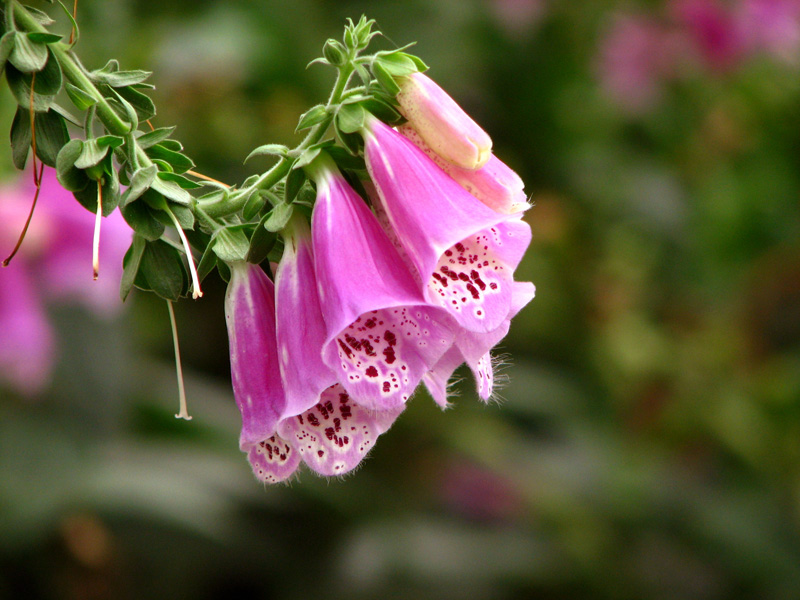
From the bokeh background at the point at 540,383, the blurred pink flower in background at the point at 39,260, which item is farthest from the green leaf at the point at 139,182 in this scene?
the bokeh background at the point at 540,383

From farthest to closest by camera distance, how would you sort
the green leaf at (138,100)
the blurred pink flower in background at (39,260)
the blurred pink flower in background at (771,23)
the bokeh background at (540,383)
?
the blurred pink flower in background at (771,23) < the bokeh background at (540,383) < the blurred pink flower in background at (39,260) < the green leaf at (138,100)

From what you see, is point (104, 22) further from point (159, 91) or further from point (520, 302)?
point (159, 91)

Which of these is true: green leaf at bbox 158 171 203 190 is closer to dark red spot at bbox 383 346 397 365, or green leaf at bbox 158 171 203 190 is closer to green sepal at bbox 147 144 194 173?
green sepal at bbox 147 144 194 173

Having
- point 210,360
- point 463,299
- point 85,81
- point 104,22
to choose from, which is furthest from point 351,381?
point 210,360

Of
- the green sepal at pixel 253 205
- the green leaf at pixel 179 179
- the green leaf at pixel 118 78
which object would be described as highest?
the green leaf at pixel 118 78

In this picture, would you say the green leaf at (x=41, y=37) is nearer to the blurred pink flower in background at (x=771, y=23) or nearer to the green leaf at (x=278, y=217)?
the green leaf at (x=278, y=217)

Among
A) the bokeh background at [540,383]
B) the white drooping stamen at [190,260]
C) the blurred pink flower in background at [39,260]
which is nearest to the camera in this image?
the white drooping stamen at [190,260]

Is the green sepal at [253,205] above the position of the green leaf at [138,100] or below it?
below
